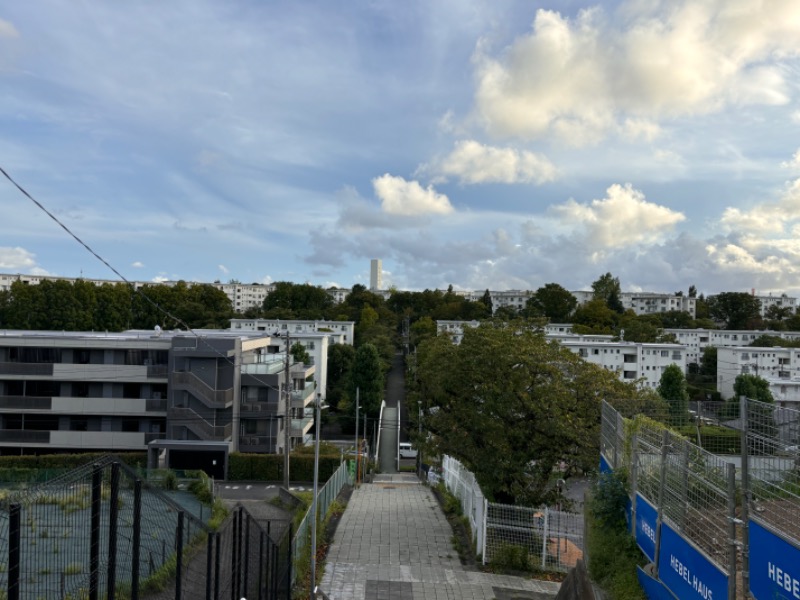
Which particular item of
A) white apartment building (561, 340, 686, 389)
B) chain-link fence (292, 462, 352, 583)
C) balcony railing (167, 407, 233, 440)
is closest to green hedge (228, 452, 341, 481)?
balcony railing (167, 407, 233, 440)

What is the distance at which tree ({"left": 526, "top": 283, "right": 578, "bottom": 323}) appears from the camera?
77438 millimetres

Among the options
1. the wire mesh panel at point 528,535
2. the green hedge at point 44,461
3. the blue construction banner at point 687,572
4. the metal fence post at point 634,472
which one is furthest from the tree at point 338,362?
the blue construction banner at point 687,572

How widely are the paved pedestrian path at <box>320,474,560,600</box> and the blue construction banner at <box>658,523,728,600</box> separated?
5.03 meters

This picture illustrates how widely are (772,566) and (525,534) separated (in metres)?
9.45

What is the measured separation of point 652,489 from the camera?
8211 millimetres

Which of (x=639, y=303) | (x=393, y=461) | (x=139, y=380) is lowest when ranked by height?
(x=393, y=461)

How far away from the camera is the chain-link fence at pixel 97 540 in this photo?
4.02m

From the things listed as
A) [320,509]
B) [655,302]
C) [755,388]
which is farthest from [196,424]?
[655,302]

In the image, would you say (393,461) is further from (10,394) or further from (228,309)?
(228,309)

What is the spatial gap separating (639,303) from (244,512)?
111373mm

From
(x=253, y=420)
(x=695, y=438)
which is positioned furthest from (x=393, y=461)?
(x=695, y=438)

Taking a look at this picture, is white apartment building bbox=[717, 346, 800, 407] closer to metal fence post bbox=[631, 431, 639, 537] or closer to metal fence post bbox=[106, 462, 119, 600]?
metal fence post bbox=[631, 431, 639, 537]

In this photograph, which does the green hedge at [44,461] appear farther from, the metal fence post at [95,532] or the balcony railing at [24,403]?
the metal fence post at [95,532]

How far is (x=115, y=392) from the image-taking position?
3112 cm
